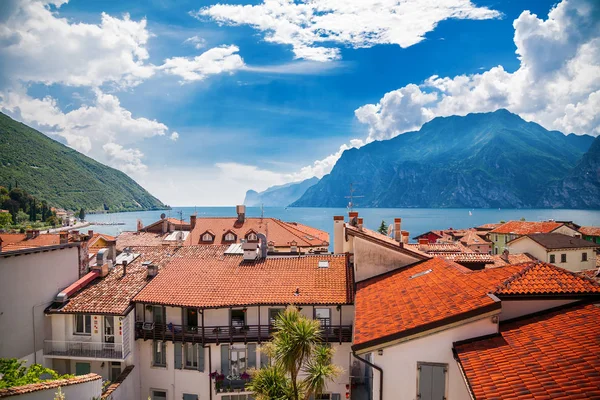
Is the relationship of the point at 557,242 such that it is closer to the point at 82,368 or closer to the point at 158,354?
the point at 158,354

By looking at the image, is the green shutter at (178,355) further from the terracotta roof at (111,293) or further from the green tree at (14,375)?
the green tree at (14,375)

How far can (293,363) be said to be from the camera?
47.3 ft

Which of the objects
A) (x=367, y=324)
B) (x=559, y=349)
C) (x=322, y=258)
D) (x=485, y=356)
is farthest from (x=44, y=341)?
(x=559, y=349)

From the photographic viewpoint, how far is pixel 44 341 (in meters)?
21.6

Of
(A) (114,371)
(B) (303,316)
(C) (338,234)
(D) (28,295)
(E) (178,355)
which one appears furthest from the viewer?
(C) (338,234)

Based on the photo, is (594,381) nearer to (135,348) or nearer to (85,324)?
(135,348)

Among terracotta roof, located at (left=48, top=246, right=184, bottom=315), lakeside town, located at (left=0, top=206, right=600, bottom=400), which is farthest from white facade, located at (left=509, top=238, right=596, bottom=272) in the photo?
terracotta roof, located at (left=48, top=246, right=184, bottom=315)

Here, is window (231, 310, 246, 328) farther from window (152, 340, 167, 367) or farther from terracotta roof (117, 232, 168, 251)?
terracotta roof (117, 232, 168, 251)

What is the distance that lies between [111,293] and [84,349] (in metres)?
3.29

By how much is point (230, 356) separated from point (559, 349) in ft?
55.5

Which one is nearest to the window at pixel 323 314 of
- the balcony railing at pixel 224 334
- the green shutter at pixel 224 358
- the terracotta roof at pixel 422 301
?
the balcony railing at pixel 224 334

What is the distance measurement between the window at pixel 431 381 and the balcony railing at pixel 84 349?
53.0 feet

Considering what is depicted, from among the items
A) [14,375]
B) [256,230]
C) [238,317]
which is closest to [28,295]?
[14,375]

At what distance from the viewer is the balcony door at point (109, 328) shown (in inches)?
845
